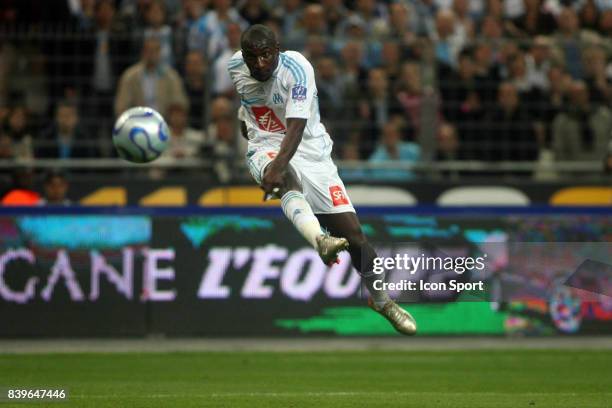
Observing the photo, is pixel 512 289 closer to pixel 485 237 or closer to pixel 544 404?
pixel 485 237

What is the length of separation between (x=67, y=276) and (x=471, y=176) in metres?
5.20

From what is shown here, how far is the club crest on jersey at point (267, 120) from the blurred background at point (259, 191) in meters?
3.21

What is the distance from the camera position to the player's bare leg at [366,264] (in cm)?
927

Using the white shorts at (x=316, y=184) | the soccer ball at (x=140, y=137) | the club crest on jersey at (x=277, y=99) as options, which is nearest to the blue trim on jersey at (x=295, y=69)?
the club crest on jersey at (x=277, y=99)

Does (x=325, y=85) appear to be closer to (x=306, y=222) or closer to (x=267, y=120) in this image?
(x=267, y=120)

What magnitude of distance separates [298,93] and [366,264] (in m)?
1.45

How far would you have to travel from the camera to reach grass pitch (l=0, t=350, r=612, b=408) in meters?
9.09

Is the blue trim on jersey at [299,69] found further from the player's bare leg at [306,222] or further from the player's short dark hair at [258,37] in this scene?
the player's bare leg at [306,222]

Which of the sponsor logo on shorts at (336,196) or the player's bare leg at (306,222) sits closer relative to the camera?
the player's bare leg at (306,222)

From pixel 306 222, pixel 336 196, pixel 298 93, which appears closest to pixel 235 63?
pixel 298 93

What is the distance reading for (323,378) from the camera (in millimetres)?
10781

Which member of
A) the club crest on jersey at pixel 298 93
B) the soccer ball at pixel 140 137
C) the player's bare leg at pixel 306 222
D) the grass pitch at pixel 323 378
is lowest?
the grass pitch at pixel 323 378

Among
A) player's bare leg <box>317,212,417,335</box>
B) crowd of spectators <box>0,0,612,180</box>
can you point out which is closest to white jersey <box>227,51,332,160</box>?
player's bare leg <box>317,212,417,335</box>

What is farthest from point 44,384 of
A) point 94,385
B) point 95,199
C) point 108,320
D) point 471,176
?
point 471,176
